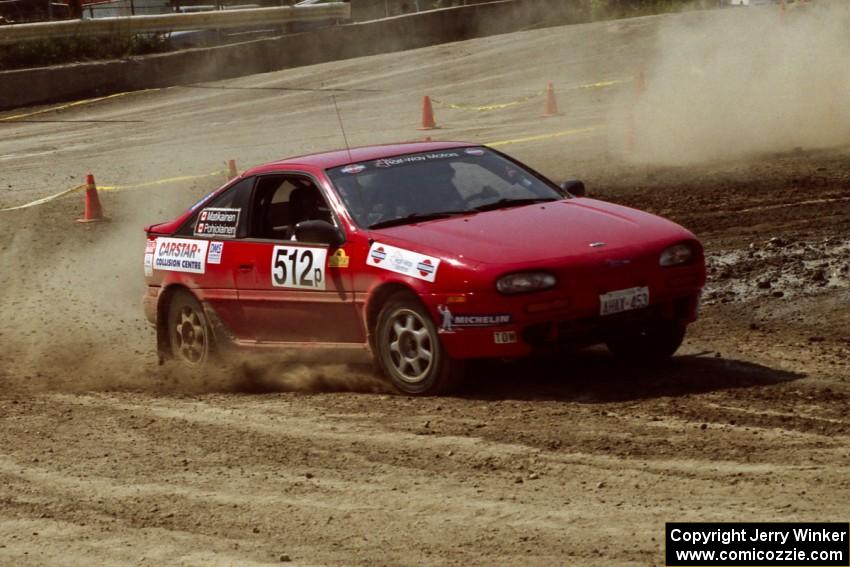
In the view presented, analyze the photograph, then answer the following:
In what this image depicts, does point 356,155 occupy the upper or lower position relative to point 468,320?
upper

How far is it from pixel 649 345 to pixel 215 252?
2.81 metres

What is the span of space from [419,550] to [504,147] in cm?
1473

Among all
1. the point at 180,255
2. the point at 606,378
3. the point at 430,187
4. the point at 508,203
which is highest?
the point at 430,187

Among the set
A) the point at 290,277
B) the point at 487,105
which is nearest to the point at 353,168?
the point at 290,277

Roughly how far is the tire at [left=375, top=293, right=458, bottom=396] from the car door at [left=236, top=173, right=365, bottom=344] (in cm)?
27

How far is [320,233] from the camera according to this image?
27.4ft

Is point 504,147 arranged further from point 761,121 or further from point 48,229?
point 48,229

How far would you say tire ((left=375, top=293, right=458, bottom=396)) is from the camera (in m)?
7.85

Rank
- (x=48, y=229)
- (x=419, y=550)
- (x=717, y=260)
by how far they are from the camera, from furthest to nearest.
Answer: (x=48, y=229), (x=717, y=260), (x=419, y=550)

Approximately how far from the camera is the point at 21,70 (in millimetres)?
26281

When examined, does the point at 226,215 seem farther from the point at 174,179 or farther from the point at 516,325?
the point at 174,179

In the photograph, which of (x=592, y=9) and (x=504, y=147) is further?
(x=592, y=9)

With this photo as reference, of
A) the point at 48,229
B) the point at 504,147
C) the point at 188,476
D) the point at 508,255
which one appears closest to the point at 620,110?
the point at 504,147

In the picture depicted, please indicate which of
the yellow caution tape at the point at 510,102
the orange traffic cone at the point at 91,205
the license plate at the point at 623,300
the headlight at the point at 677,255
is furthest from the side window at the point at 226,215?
the yellow caution tape at the point at 510,102
